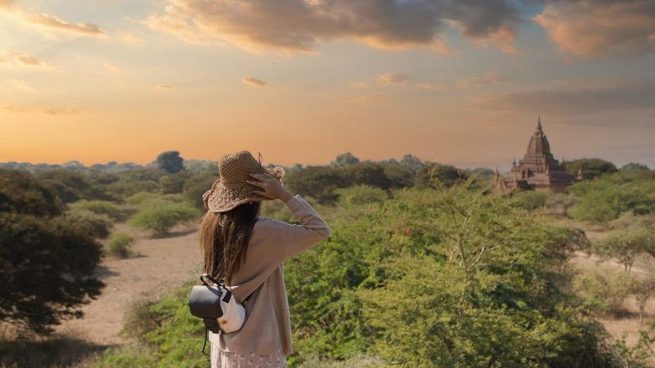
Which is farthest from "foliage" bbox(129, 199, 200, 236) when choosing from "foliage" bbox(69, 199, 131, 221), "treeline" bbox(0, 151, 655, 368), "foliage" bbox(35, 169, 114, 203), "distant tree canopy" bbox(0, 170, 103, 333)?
"distant tree canopy" bbox(0, 170, 103, 333)

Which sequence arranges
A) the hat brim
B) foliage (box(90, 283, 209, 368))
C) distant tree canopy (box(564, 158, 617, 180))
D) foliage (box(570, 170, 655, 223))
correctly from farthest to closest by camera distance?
distant tree canopy (box(564, 158, 617, 180))
foliage (box(570, 170, 655, 223))
foliage (box(90, 283, 209, 368))
the hat brim

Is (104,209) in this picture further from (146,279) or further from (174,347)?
(174,347)

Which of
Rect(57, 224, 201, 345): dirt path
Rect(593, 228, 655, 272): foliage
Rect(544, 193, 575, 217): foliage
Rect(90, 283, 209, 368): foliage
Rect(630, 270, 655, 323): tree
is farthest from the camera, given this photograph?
Rect(544, 193, 575, 217): foliage

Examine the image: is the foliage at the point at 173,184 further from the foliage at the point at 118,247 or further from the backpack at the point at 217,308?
the backpack at the point at 217,308

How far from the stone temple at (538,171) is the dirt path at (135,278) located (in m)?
32.2

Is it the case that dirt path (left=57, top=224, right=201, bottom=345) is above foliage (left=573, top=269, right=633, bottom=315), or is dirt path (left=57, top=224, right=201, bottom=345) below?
below

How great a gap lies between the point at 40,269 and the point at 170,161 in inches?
4997

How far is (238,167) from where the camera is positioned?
98.1 inches

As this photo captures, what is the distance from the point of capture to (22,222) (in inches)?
538

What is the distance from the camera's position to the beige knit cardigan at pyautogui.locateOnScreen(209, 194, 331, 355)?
2414 mm

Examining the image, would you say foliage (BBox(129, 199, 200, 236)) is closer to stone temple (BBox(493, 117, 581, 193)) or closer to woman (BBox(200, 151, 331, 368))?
stone temple (BBox(493, 117, 581, 193))

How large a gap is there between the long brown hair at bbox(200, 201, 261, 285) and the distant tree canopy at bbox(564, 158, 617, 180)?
6456 cm

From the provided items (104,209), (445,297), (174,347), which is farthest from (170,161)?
(445,297)

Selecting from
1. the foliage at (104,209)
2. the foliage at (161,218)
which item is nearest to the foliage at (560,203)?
the foliage at (161,218)
